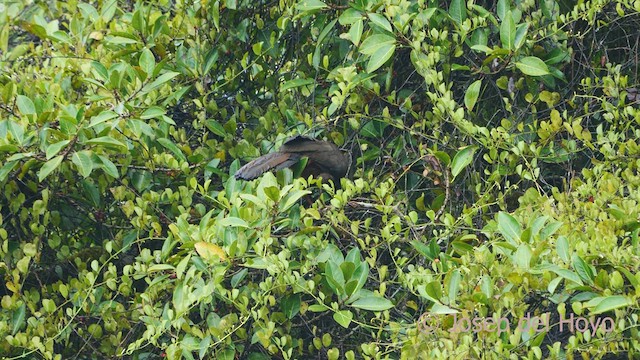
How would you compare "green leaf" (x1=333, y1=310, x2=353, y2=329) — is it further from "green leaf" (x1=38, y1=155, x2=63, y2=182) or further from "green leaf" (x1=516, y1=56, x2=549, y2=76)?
"green leaf" (x1=516, y1=56, x2=549, y2=76)

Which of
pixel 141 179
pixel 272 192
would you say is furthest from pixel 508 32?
pixel 141 179

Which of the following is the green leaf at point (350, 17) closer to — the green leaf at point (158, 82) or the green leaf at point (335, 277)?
the green leaf at point (158, 82)

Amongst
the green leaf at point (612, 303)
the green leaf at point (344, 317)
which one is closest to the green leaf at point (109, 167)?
the green leaf at point (344, 317)

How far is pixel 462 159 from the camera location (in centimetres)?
292

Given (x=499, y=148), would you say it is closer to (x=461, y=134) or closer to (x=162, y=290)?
(x=461, y=134)

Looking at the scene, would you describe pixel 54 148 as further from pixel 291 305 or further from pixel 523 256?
pixel 523 256

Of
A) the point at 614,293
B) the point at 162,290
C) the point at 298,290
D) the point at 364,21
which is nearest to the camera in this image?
the point at 614,293

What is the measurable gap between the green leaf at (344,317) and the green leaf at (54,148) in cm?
93

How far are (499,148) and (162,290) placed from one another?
1.19m

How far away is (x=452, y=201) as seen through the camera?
312 centimetres

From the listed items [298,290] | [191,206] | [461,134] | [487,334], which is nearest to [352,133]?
[461,134]

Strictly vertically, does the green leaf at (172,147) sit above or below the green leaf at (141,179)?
above

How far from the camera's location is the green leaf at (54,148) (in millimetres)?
2660

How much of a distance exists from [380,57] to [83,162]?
99 cm
